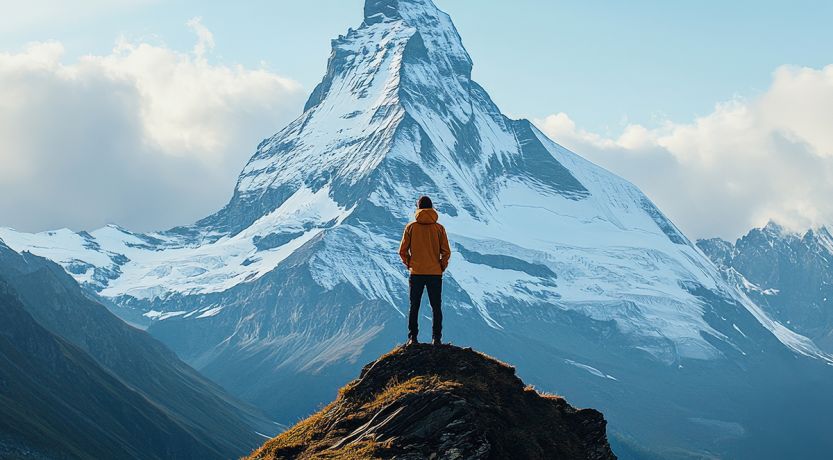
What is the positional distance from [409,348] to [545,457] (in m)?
6.55

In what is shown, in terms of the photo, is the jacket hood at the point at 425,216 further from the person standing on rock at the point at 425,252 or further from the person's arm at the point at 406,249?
the person's arm at the point at 406,249

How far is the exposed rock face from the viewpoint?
35.6m

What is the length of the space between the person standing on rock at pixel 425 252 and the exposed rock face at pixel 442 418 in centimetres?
206

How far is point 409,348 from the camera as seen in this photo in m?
41.6

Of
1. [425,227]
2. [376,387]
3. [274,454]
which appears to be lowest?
[274,454]

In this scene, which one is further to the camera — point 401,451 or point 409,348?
point 409,348

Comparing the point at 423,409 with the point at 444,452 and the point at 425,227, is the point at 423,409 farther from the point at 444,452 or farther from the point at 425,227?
the point at 425,227

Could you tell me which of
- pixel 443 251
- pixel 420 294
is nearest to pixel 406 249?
pixel 443 251

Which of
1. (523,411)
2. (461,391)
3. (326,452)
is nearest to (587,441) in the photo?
(523,411)

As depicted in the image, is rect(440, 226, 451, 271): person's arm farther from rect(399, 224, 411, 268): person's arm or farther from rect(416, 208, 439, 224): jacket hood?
rect(399, 224, 411, 268): person's arm

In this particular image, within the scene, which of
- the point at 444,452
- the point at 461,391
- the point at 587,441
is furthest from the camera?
the point at 587,441

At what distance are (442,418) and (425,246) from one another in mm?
7890

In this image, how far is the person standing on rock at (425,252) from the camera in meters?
41.8

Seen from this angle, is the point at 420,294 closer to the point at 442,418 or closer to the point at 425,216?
the point at 425,216
